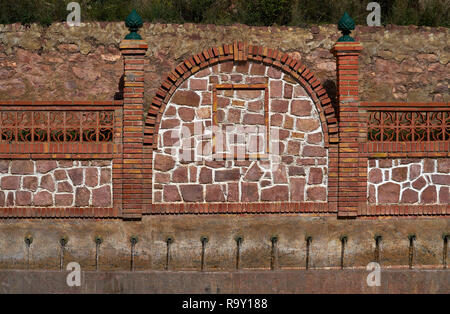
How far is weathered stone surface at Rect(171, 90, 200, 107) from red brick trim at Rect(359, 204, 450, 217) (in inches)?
113

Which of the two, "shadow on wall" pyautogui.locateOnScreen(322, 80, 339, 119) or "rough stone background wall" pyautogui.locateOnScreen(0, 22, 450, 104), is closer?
"shadow on wall" pyautogui.locateOnScreen(322, 80, 339, 119)

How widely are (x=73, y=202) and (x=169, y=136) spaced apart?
1.65 metres

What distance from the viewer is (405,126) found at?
8.47m

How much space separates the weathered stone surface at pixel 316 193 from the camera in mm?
8469

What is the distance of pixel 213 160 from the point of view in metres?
8.39

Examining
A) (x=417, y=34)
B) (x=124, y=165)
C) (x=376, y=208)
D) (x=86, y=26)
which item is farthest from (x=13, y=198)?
(x=417, y=34)

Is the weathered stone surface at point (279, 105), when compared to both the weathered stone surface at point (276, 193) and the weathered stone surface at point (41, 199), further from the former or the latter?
the weathered stone surface at point (41, 199)

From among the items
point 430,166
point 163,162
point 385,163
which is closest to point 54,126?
point 163,162

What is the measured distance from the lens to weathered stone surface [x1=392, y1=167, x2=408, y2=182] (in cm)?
850

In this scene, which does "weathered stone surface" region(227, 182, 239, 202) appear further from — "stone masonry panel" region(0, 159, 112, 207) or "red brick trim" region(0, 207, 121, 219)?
"stone masonry panel" region(0, 159, 112, 207)

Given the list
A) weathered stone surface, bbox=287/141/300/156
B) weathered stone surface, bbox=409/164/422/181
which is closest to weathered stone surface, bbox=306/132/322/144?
weathered stone surface, bbox=287/141/300/156

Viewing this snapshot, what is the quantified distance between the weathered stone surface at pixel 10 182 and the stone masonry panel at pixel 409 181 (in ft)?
16.5

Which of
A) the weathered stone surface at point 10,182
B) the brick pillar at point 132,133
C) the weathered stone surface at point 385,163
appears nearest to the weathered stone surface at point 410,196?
the weathered stone surface at point 385,163
